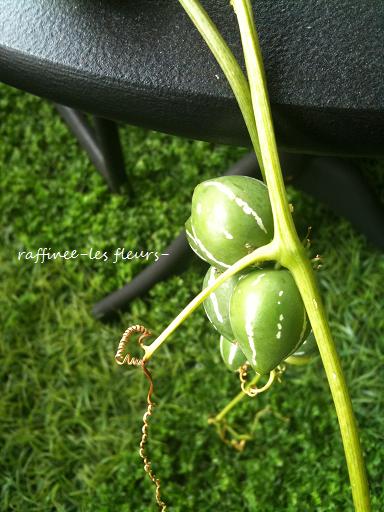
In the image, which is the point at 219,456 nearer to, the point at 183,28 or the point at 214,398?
the point at 214,398

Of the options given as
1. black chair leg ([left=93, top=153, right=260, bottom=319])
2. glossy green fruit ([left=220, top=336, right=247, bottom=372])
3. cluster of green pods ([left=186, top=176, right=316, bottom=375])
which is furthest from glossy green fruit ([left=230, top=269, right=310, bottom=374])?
black chair leg ([left=93, top=153, right=260, bottom=319])

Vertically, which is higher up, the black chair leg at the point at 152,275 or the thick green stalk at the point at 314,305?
the thick green stalk at the point at 314,305

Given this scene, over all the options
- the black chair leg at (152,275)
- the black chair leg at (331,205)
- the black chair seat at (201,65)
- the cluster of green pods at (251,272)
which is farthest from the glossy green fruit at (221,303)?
the black chair leg at (331,205)

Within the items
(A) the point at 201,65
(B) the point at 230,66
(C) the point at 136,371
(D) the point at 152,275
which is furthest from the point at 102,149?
(B) the point at 230,66

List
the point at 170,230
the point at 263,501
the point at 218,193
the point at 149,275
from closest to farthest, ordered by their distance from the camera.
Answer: the point at 218,193, the point at 263,501, the point at 149,275, the point at 170,230

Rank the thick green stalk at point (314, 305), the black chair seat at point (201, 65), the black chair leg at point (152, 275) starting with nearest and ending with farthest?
the thick green stalk at point (314, 305) → the black chair seat at point (201, 65) → the black chair leg at point (152, 275)

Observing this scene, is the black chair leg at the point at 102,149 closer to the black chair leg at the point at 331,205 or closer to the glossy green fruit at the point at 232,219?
the black chair leg at the point at 331,205

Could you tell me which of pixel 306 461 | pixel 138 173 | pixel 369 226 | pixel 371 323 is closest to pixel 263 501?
pixel 306 461
